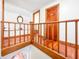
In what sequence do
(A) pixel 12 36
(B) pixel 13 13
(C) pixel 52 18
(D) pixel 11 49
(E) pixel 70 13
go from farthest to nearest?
(B) pixel 13 13, (A) pixel 12 36, (C) pixel 52 18, (E) pixel 70 13, (D) pixel 11 49

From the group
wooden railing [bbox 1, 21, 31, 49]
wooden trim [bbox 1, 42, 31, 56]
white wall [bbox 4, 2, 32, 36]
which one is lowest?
wooden trim [bbox 1, 42, 31, 56]

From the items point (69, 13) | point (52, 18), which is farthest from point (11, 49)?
point (52, 18)

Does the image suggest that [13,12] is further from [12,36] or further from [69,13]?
[69,13]

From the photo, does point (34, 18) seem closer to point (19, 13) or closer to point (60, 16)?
point (19, 13)

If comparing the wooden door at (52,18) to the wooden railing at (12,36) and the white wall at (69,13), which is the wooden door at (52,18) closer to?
the white wall at (69,13)

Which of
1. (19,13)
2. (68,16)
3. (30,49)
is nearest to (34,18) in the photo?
(19,13)

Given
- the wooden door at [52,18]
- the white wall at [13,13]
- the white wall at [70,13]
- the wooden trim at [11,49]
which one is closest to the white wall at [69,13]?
the white wall at [70,13]

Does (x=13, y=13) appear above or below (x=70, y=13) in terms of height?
above

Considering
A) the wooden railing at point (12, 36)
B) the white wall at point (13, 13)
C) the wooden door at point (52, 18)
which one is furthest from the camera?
the white wall at point (13, 13)

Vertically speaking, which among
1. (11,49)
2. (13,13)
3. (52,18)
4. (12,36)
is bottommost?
(11,49)

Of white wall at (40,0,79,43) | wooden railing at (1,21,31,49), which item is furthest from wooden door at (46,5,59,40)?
wooden railing at (1,21,31,49)

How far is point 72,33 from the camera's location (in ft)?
11.1

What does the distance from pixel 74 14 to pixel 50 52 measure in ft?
5.20

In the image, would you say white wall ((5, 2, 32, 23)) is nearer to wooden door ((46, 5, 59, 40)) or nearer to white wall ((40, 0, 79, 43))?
wooden door ((46, 5, 59, 40))
